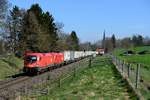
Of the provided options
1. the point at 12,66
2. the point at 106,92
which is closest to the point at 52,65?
the point at 12,66

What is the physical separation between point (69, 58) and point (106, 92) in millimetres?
77252

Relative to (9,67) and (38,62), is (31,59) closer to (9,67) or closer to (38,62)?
(38,62)

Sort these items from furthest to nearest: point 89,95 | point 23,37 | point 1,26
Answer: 1. point 23,37
2. point 1,26
3. point 89,95

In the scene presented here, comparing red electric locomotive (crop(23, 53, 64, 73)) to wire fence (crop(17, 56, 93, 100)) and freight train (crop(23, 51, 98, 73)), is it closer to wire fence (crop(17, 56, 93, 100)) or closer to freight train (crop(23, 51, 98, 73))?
freight train (crop(23, 51, 98, 73))

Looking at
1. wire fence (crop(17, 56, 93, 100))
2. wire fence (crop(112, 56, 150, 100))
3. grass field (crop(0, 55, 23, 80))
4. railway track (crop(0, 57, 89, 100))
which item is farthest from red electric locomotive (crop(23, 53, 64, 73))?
wire fence (crop(112, 56, 150, 100))

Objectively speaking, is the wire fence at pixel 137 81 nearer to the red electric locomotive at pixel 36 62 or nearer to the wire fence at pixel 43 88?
the wire fence at pixel 43 88

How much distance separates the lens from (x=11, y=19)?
300 feet

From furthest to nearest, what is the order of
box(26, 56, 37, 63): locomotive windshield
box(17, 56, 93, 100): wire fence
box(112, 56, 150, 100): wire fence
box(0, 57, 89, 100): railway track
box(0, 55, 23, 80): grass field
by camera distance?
box(0, 55, 23, 80): grass field
box(26, 56, 37, 63): locomotive windshield
box(0, 57, 89, 100): railway track
box(17, 56, 93, 100): wire fence
box(112, 56, 150, 100): wire fence

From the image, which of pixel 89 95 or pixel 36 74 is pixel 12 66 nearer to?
pixel 36 74

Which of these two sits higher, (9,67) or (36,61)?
(36,61)

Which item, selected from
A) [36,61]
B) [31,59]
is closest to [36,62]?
[36,61]

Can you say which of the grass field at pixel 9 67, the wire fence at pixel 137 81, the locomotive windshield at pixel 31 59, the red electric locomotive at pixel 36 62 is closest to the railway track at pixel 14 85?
A: the wire fence at pixel 137 81

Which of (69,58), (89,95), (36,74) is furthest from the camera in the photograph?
(69,58)

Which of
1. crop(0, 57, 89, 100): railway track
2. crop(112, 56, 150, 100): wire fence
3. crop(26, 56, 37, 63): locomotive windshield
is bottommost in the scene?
crop(0, 57, 89, 100): railway track
